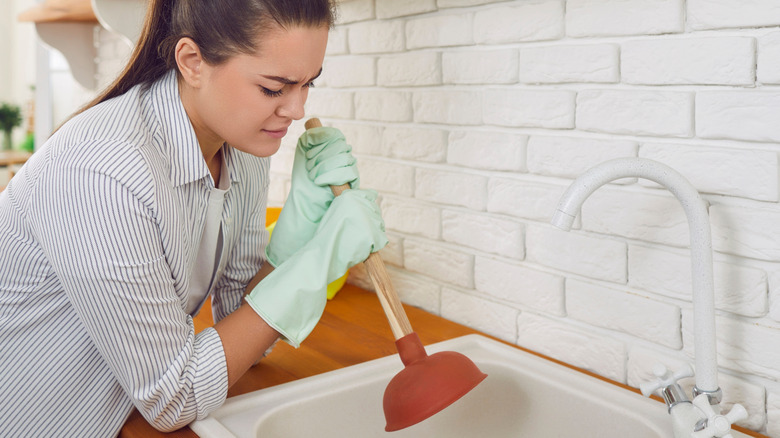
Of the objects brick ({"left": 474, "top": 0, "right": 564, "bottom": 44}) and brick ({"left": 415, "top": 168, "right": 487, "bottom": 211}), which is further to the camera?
brick ({"left": 415, "top": 168, "right": 487, "bottom": 211})

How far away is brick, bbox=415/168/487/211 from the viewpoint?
1302mm

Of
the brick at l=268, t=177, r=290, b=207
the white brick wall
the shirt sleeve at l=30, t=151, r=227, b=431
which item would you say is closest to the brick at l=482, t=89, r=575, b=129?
the white brick wall

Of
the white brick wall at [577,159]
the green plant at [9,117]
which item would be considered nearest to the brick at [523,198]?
the white brick wall at [577,159]

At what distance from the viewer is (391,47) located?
1.47m

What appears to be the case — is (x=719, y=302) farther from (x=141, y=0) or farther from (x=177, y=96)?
(x=141, y=0)

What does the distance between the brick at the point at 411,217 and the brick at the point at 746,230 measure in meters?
0.58

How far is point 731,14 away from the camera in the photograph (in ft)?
2.87

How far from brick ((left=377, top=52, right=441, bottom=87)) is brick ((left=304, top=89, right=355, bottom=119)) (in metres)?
0.13

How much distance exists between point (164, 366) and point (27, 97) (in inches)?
188

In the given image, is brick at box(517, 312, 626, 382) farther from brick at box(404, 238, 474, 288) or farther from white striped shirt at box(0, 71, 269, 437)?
white striped shirt at box(0, 71, 269, 437)

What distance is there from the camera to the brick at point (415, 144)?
1.38 m

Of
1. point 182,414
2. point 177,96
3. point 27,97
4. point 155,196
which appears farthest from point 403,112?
point 27,97

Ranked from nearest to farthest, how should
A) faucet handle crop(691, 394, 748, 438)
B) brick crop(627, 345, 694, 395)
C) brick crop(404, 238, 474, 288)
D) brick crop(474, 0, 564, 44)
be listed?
1. faucet handle crop(691, 394, 748, 438)
2. brick crop(627, 345, 694, 395)
3. brick crop(474, 0, 564, 44)
4. brick crop(404, 238, 474, 288)

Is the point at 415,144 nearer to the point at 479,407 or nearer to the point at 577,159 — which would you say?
Result: the point at 577,159
